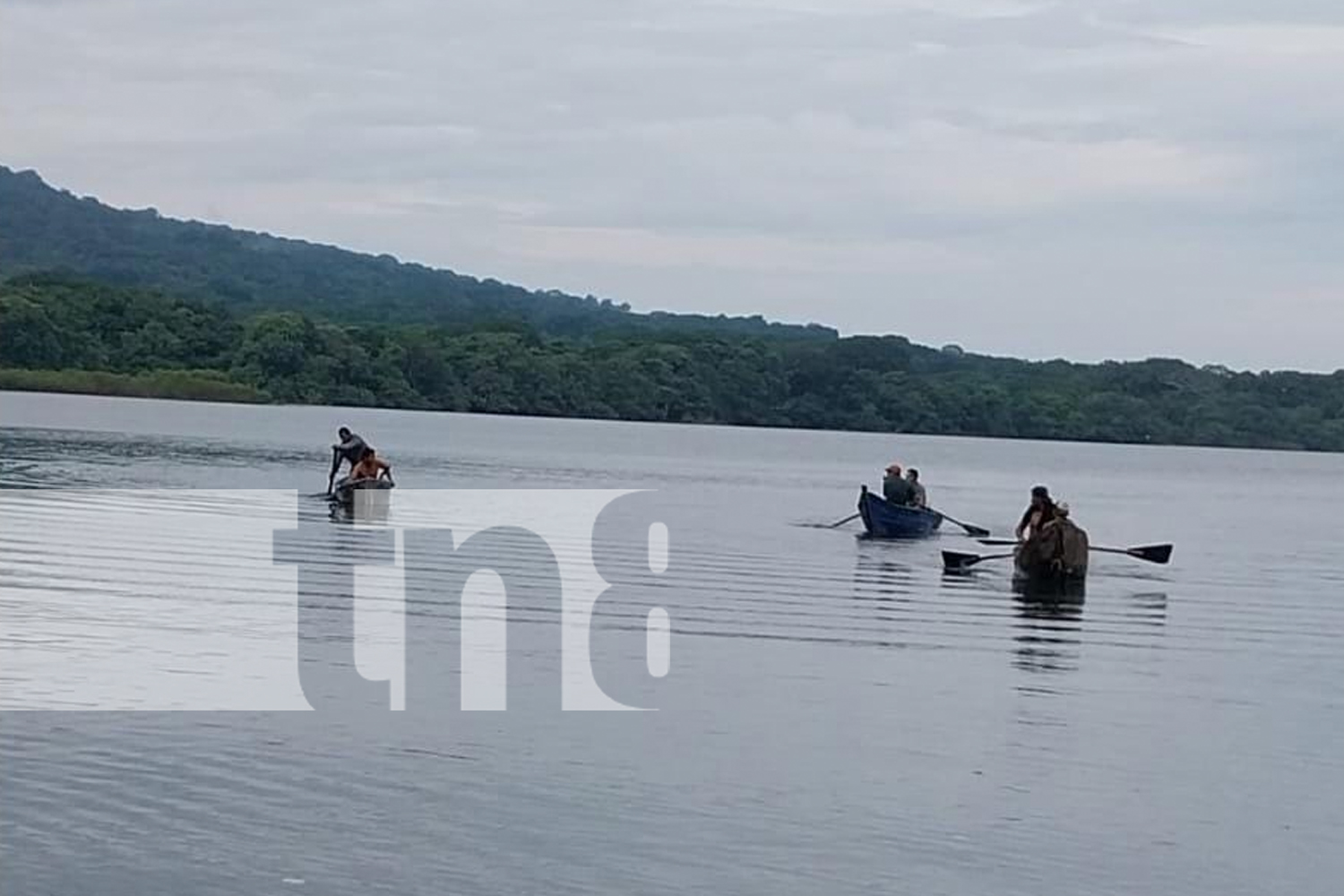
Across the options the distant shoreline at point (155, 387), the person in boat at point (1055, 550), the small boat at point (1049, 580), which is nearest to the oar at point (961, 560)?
the small boat at point (1049, 580)

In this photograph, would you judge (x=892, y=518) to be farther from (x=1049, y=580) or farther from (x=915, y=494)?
(x=1049, y=580)

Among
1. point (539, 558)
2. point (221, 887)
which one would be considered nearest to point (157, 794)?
point (221, 887)

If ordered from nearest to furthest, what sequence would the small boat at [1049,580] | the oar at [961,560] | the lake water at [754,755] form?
the lake water at [754,755]
the small boat at [1049,580]
the oar at [961,560]

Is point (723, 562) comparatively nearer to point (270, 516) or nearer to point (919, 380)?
point (270, 516)

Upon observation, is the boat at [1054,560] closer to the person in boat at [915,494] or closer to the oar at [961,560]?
the oar at [961,560]

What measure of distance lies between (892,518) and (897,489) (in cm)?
67

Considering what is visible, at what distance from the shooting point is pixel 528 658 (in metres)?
21.1

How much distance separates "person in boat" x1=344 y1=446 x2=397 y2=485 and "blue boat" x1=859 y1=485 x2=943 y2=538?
9.58 m

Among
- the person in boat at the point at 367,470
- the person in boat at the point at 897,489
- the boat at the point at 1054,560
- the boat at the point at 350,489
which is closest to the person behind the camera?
the boat at the point at 1054,560

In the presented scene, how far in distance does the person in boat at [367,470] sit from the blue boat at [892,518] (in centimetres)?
958

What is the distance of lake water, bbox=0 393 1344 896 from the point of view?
12961mm

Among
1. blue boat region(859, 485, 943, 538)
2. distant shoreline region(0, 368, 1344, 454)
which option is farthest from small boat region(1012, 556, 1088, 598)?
distant shoreline region(0, 368, 1344, 454)

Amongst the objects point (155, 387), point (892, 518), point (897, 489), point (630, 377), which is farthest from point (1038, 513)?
point (630, 377)

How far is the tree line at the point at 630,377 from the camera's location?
13250cm
